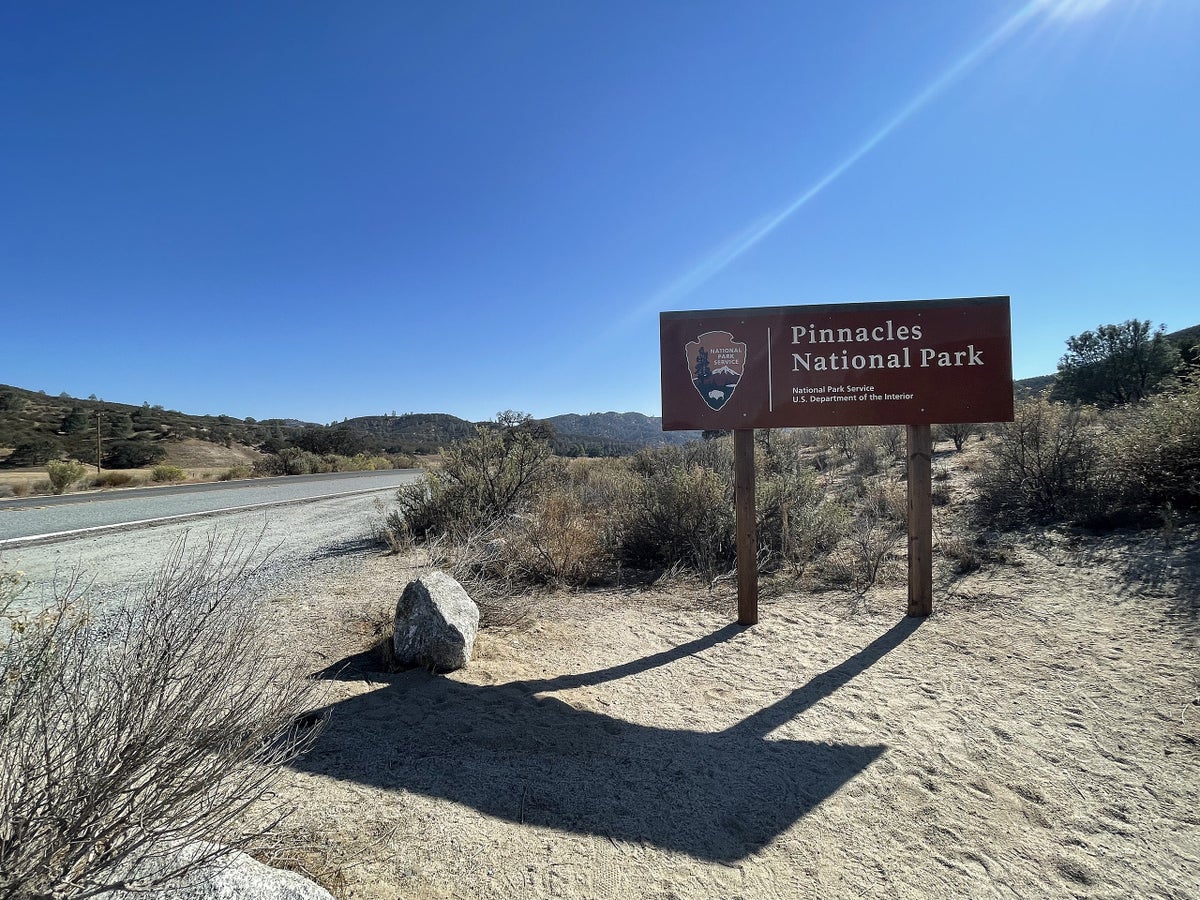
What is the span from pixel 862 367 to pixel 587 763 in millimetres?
3832

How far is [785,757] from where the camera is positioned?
9.48 feet

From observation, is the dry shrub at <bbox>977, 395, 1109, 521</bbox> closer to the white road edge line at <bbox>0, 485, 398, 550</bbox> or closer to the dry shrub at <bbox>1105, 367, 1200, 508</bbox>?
the dry shrub at <bbox>1105, 367, 1200, 508</bbox>

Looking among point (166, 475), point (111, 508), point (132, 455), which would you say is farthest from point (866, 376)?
point (132, 455)

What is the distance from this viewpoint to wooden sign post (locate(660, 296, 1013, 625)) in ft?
15.4

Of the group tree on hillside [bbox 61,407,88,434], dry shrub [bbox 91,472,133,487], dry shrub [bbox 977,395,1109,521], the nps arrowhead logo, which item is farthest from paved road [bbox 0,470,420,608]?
tree on hillside [bbox 61,407,88,434]

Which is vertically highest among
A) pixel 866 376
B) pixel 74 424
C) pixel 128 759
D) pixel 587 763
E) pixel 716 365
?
pixel 74 424

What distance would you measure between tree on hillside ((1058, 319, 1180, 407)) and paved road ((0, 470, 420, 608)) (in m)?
23.8

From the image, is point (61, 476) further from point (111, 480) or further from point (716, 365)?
point (716, 365)

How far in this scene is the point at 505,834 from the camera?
2.31 meters

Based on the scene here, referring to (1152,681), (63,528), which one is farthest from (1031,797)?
(63,528)

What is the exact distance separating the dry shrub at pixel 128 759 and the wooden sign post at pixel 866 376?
145 inches

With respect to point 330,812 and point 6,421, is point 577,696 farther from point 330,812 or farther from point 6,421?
point 6,421

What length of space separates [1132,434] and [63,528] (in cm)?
1582

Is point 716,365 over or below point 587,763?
over
